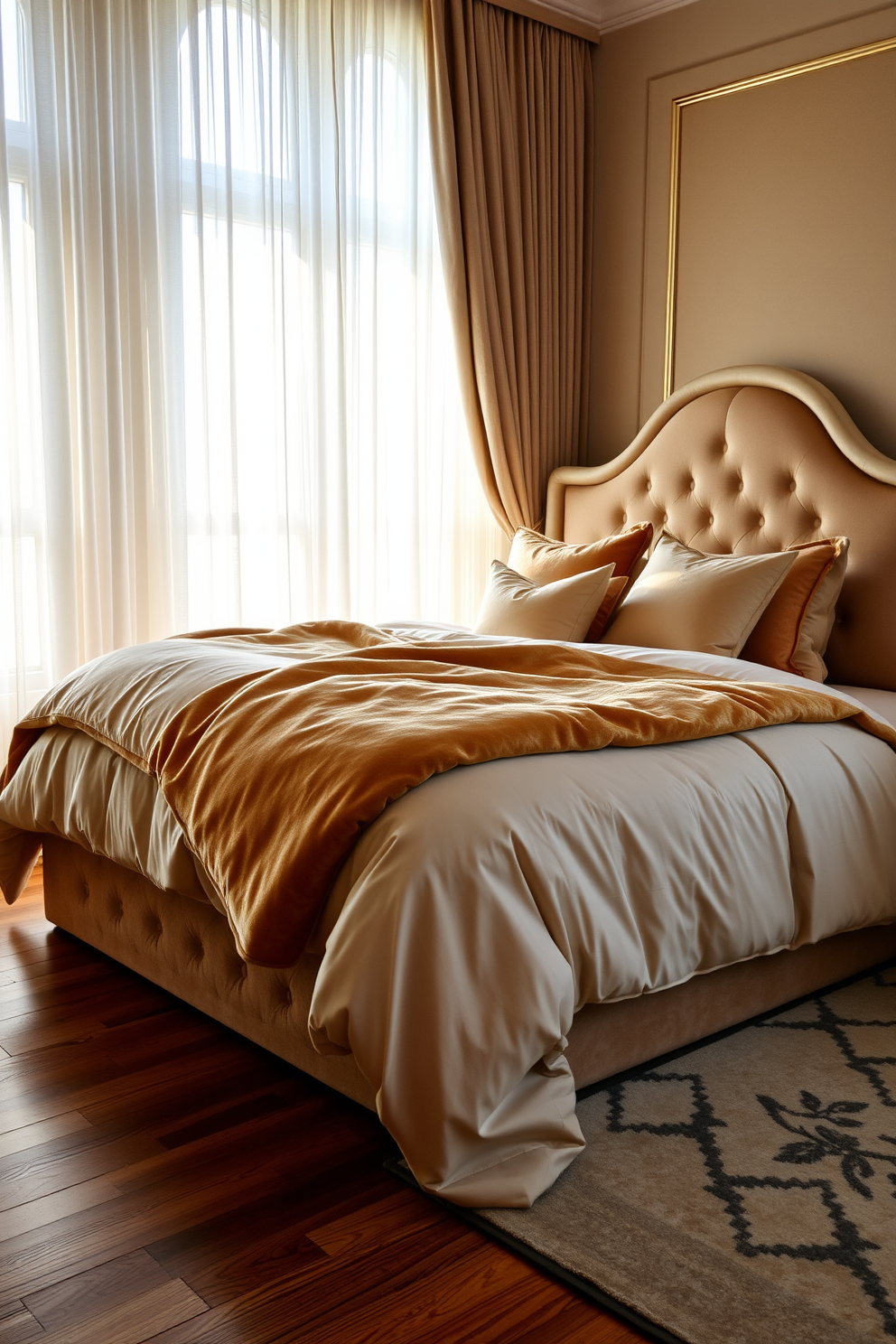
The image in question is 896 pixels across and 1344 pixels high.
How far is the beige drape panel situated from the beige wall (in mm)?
136

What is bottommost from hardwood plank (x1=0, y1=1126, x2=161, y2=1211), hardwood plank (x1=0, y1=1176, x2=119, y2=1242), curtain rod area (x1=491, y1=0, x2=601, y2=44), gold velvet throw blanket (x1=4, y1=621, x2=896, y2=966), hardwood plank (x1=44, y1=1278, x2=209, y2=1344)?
hardwood plank (x1=0, y1=1126, x2=161, y2=1211)

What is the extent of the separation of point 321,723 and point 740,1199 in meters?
1.00

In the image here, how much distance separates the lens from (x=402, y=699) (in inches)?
84.7

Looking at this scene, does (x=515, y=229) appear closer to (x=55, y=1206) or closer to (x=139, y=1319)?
(x=55, y=1206)

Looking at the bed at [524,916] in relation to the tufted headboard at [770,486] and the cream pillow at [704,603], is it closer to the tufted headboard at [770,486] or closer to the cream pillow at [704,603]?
the cream pillow at [704,603]

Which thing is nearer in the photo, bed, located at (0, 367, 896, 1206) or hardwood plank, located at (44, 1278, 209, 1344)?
hardwood plank, located at (44, 1278, 209, 1344)

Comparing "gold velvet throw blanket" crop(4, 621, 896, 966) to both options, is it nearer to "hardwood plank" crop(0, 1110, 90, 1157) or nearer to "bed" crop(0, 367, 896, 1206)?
"bed" crop(0, 367, 896, 1206)

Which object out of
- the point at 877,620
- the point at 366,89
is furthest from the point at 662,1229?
the point at 366,89

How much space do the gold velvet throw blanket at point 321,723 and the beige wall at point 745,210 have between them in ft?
5.17

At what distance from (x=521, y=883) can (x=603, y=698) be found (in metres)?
0.61

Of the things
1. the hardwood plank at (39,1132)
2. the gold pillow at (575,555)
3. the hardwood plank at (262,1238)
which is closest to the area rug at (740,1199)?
the hardwood plank at (262,1238)

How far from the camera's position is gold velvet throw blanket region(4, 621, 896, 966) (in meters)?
1.83

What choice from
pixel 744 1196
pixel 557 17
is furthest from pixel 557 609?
pixel 557 17

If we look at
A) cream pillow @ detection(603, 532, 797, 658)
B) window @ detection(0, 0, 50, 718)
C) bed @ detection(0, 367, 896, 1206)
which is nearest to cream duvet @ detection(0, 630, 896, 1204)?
bed @ detection(0, 367, 896, 1206)
